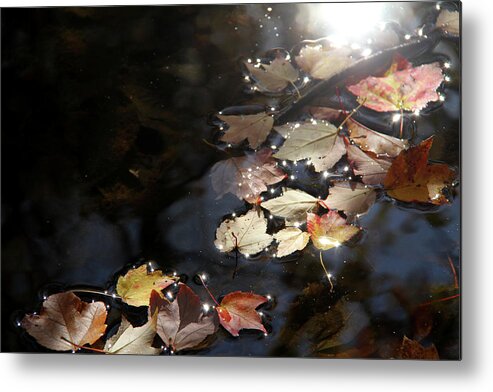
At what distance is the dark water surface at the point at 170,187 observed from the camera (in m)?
1.10

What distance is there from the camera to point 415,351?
1101mm

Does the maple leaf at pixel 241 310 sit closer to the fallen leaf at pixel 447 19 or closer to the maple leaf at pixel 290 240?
the maple leaf at pixel 290 240

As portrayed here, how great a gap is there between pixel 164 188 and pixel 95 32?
30cm

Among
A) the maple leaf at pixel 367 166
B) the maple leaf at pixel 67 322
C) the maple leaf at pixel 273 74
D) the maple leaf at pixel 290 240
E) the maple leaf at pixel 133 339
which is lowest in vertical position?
the maple leaf at pixel 133 339

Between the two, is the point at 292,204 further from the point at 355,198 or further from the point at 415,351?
the point at 415,351

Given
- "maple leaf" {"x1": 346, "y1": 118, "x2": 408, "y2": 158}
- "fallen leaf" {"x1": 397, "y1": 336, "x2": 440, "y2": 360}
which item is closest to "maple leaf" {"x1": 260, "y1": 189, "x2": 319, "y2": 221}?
"maple leaf" {"x1": 346, "y1": 118, "x2": 408, "y2": 158}

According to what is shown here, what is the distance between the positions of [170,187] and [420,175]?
0.43 meters

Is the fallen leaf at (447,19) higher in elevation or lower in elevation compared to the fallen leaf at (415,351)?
higher

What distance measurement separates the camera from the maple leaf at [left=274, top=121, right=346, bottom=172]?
3.60ft

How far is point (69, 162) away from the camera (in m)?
1.13

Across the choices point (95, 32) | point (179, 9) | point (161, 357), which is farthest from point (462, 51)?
point (161, 357)

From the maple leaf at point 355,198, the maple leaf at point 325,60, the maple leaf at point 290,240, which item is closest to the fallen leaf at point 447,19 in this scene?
the maple leaf at point 325,60

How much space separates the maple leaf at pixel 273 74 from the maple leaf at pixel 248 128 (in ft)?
0.16

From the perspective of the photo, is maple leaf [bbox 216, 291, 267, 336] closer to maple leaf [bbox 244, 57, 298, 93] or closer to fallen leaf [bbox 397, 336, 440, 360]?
fallen leaf [bbox 397, 336, 440, 360]
